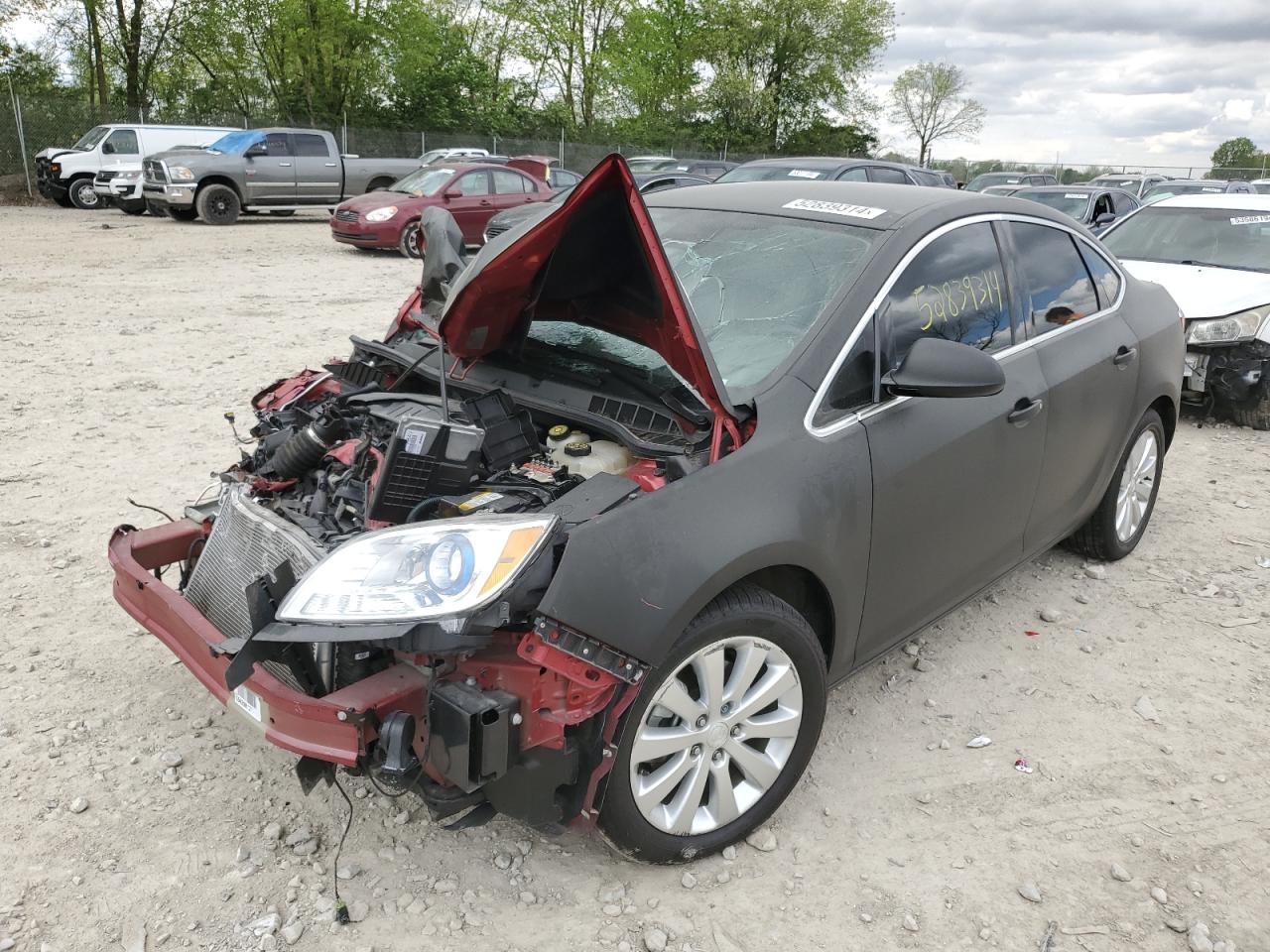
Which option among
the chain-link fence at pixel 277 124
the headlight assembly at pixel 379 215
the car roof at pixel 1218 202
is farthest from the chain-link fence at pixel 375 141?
the car roof at pixel 1218 202

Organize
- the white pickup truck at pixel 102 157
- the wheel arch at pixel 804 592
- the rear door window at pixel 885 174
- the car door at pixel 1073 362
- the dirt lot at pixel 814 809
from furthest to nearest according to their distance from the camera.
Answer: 1. the white pickup truck at pixel 102 157
2. the rear door window at pixel 885 174
3. the car door at pixel 1073 362
4. the wheel arch at pixel 804 592
5. the dirt lot at pixel 814 809

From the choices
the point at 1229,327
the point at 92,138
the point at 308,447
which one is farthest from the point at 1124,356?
the point at 92,138

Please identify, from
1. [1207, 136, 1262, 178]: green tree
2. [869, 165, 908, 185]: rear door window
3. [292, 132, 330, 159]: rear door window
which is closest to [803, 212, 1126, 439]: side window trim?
[869, 165, 908, 185]: rear door window

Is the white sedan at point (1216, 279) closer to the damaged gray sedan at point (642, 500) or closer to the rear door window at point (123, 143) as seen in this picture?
the damaged gray sedan at point (642, 500)

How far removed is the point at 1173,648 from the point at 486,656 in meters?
3.11

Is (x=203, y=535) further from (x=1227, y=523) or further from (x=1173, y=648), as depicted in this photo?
(x=1227, y=523)

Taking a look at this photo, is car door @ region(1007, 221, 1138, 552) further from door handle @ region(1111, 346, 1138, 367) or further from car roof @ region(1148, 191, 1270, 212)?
car roof @ region(1148, 191, 1270, 212)

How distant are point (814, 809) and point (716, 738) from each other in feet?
1.94

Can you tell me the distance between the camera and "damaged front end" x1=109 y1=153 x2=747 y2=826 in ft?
7.01

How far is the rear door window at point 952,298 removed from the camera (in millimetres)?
2939

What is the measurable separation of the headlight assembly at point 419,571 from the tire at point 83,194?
22.3 metres

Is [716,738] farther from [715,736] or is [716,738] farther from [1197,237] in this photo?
[1197,237]

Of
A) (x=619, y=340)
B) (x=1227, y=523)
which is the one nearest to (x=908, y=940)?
(x=619, y=340)

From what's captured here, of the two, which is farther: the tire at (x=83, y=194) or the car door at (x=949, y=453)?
the tire at (x=83, y=194)
